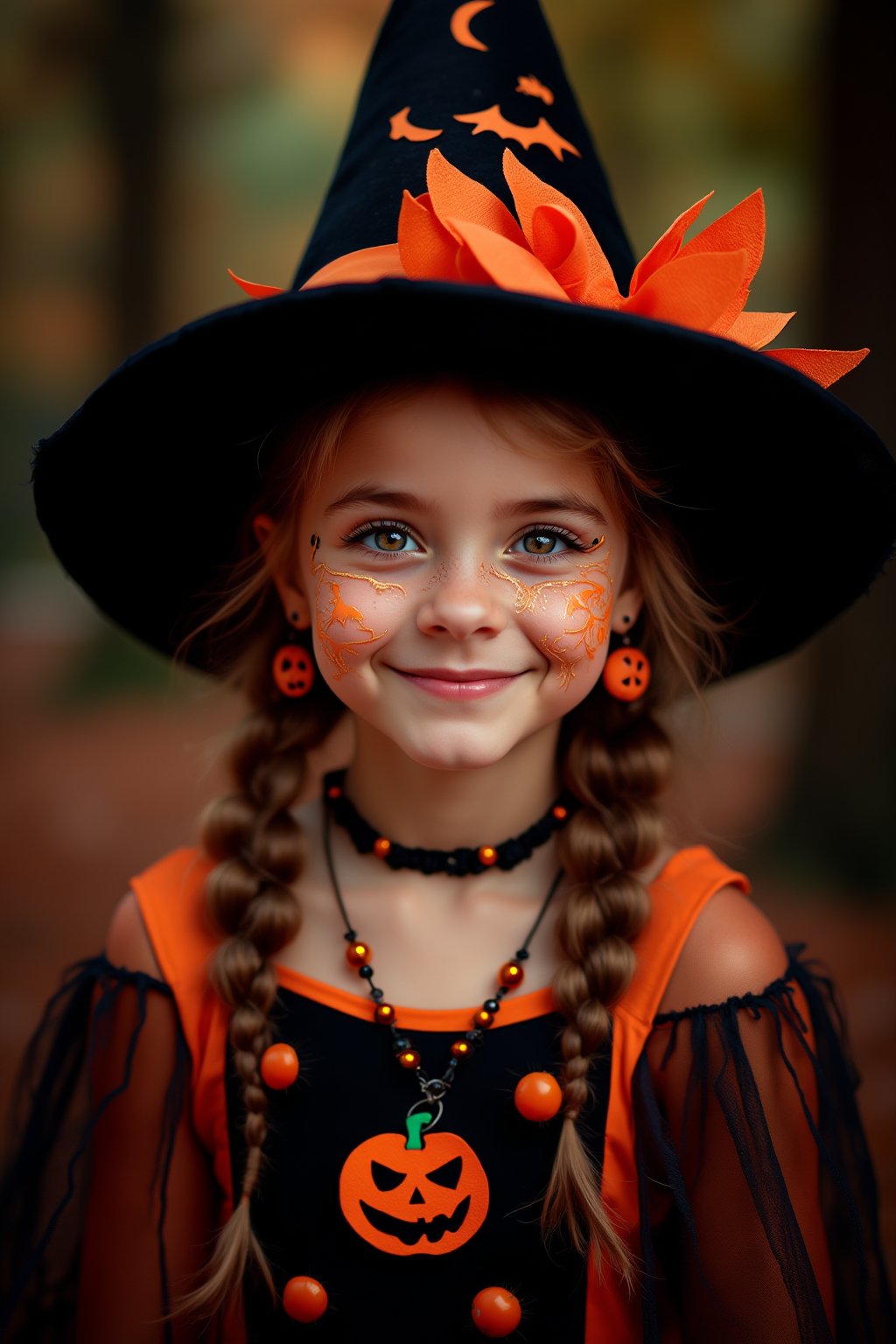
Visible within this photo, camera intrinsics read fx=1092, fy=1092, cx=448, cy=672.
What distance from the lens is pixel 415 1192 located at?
1566 millimetres

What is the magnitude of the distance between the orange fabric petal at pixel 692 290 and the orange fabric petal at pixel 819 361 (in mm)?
153

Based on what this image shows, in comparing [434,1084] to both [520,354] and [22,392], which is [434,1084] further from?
[22,392]

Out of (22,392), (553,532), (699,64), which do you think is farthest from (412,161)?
(22,392)

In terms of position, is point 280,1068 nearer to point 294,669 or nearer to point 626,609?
point 294,669

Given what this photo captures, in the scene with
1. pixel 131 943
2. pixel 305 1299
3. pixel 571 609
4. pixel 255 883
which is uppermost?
pixel 571 609

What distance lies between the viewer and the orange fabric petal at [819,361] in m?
1.51

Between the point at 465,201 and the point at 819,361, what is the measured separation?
0.54m

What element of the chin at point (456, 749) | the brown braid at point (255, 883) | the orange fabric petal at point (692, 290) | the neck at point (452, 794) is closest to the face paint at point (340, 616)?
the chin at point (456, 749)

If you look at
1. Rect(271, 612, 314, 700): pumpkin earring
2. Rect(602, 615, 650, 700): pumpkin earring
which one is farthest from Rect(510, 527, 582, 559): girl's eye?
Rect(271, 612, 314, 700): pumpkin earring

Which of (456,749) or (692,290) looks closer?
(692,290)

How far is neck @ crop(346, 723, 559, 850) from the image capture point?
1736mm

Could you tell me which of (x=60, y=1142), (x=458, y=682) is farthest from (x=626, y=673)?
(x=60, y=1142)

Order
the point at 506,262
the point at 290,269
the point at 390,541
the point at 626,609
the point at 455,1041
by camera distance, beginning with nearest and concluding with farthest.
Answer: the point at 506,262 < the point at 390,541 < the point at 455,1041 < the point at 626,609 < the point at 290,269

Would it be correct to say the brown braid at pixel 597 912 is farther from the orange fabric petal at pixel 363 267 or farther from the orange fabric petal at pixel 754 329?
the orange fabric petal at pixel 363 267
